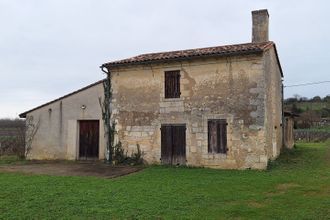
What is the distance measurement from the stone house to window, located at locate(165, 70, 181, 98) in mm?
40


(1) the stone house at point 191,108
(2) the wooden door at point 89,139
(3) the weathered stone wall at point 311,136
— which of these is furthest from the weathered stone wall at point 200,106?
(3) the weathered stone wall at point 311,136

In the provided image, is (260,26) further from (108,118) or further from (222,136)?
Result: (108,118)

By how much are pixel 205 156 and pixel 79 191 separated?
5848 mm

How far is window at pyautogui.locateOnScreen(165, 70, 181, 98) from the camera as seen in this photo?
46.6 feet

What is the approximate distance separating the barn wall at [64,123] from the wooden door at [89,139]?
19 centimetres

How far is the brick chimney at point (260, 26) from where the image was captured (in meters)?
16.1

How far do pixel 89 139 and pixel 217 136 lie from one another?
6.23 metres

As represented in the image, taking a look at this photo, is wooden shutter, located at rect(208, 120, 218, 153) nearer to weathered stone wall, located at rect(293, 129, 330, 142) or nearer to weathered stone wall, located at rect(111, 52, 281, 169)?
weathered stone wall, located at rect(111, 52, 281, 169)

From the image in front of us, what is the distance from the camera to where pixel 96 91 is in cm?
1619

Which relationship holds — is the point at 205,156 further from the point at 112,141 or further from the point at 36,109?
the point at 36,109

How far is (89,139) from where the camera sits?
1631 cm

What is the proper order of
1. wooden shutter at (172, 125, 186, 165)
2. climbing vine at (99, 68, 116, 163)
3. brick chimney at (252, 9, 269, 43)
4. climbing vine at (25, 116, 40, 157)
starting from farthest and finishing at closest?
climbing vine at (25, 116, 40, 157) → brick chimney at (252, 9, 269, 43) → climbing vine at (99, 68, 116, 163) → wooden shutter at (172, 125, 186, 165)

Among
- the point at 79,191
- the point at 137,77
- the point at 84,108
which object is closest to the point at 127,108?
the point at 137,77

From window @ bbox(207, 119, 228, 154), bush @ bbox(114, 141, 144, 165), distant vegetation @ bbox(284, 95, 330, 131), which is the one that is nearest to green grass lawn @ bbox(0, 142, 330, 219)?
window @ bbox(207, 119, 228, 154)
